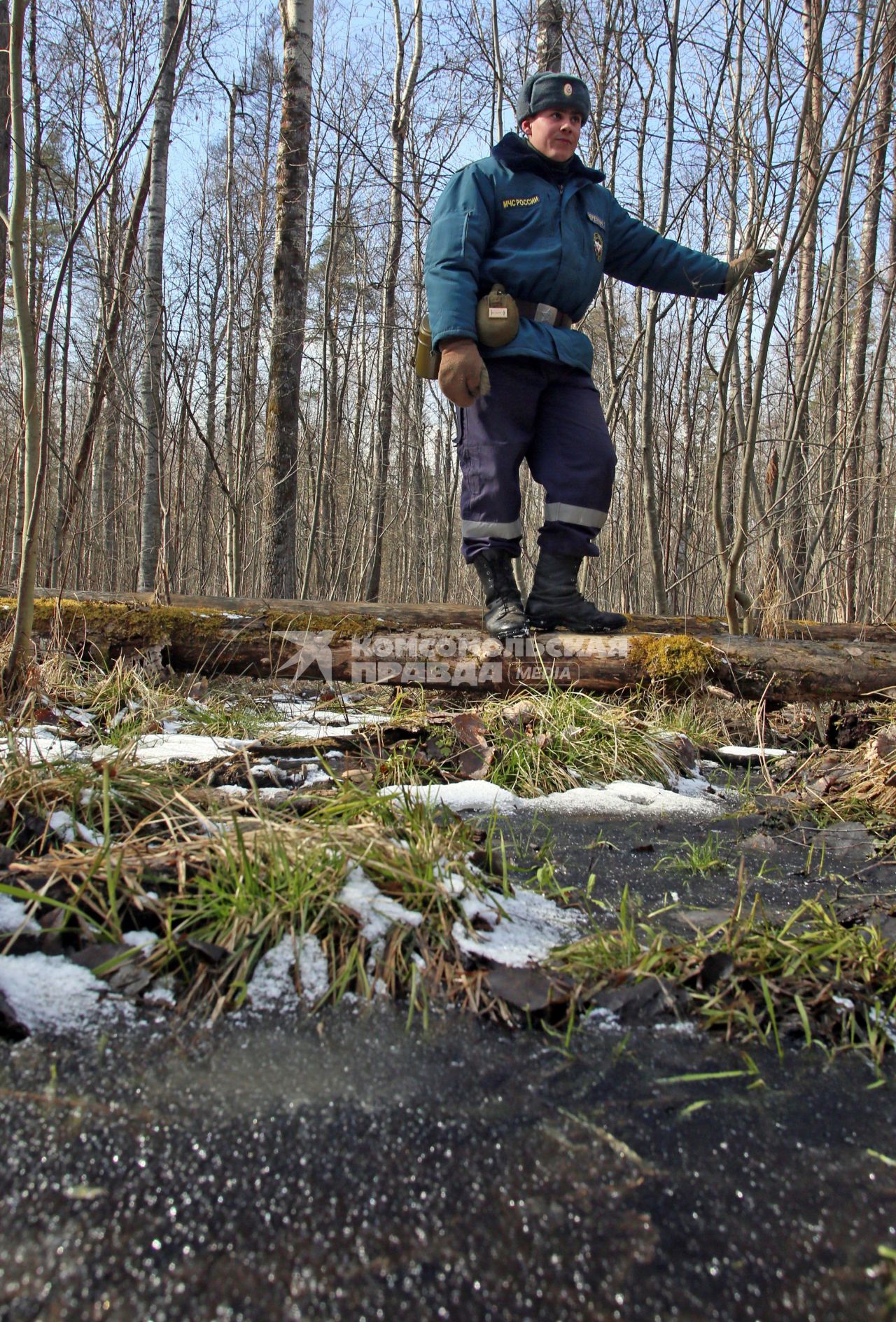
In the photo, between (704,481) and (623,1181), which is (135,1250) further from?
(704,481)

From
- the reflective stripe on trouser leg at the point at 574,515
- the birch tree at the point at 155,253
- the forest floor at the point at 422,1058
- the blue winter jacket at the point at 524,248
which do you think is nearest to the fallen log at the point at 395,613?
the reflective stripe on trouser leg at the point at 574,515

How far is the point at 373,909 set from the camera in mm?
1050

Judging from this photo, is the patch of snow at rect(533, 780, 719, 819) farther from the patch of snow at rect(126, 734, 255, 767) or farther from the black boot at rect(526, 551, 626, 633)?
the black boot at rect(526, 551, 626, 633)

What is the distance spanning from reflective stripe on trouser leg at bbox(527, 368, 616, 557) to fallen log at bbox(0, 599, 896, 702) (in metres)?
0.47

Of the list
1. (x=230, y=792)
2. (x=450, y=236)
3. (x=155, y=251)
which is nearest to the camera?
(x=230, y=792)

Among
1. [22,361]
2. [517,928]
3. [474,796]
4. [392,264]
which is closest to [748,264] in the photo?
[474,796]

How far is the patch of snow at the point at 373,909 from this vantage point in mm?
1045

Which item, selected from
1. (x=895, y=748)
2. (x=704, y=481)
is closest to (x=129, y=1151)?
(x=895, y=748)

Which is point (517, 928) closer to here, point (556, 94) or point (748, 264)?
point (748, 264)

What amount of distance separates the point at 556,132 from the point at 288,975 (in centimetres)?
339

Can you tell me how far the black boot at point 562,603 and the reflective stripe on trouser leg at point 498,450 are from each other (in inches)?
7.8

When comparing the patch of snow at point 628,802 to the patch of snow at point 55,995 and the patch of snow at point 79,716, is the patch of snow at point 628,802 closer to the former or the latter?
the patch of snow at point 55,995

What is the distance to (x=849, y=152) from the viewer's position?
3104 mm

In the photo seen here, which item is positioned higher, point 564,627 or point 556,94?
point 556,94
